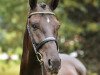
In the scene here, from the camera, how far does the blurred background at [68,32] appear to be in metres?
14.6

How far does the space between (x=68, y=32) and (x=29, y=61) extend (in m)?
8.43

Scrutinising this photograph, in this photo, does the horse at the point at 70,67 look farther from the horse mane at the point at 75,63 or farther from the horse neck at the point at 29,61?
the horse neck at the point at 29,61

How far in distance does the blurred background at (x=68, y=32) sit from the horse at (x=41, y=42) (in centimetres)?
722

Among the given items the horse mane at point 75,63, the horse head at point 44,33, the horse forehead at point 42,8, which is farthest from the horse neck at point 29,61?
the horse mane at point 75,63

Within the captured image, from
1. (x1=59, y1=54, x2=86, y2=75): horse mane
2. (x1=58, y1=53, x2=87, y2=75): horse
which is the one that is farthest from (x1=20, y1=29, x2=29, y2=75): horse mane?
(x1=59, y1=54, x2=86, y2=75): horse mane

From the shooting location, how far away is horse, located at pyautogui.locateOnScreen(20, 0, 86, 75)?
602 centimetres

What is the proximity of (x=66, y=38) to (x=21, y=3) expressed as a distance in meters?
1.72

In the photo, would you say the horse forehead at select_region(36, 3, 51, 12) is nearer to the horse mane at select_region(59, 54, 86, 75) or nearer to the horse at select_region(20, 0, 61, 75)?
the horse at select_region(20, 0, 61, 75)

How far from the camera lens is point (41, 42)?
618 cm

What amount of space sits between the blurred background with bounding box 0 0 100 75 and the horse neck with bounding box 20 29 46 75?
705 cm

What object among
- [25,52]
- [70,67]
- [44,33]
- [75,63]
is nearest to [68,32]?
[75,63]

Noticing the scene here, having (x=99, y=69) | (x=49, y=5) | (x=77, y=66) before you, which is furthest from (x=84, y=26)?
(x=49, y=5)

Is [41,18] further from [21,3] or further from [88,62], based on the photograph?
[88,62]

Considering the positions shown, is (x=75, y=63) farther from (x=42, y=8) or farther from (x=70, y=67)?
(x=42, y=8)
